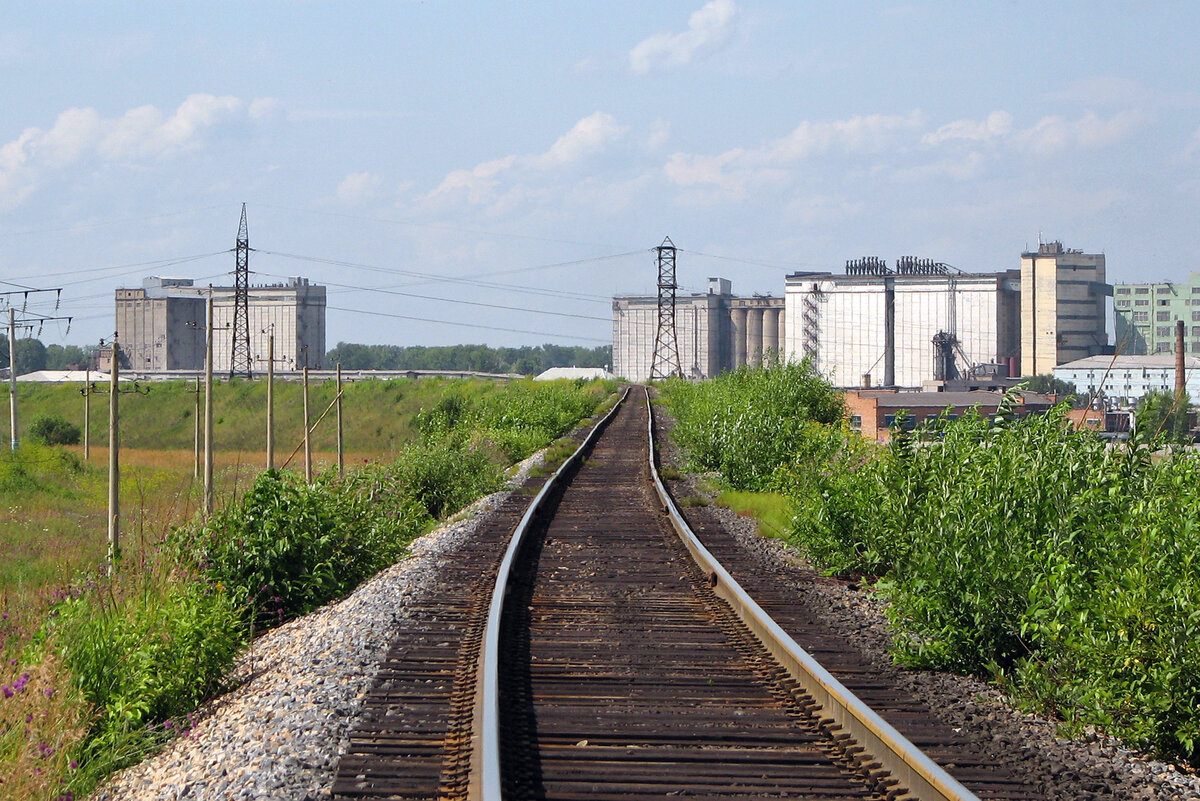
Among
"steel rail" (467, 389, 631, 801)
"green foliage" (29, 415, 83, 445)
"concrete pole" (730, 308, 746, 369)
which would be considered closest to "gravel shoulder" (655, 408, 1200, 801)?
"steel rail" (467, 389, 631, 801)

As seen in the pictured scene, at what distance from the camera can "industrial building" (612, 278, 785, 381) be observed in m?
149

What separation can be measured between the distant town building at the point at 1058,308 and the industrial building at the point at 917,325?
1578 mm

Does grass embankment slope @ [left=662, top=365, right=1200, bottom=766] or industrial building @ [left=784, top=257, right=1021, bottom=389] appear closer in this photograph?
grass embankment slope @ [left=662, top=365, right=1200, bottom=766]

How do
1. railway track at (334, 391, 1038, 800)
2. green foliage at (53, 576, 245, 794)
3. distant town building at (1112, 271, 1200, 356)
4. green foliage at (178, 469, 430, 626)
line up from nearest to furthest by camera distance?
railway track at (334, 391, 1038, 800)
green foliage at (53, 576, 245, 794)
green foliage at (178, 469, 430, 626)
distant town building at (1112, 271, 1200, 356)

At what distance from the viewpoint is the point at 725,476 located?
20.6m

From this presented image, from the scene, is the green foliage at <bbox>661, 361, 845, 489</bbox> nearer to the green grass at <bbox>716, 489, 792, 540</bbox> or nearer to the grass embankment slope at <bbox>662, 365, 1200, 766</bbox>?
the green grass at <bbox>716, 489, 792, 540</bbox>

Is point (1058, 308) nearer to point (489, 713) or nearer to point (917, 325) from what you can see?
A: point (917, 325)

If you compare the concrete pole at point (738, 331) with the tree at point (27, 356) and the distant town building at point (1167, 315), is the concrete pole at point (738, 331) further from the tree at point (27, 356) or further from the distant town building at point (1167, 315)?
the tree at point (27, 356)

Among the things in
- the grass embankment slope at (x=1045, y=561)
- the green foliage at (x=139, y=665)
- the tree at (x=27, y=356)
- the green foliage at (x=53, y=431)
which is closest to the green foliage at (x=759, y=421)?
the grass embankment slope at (x=1045, y=561)

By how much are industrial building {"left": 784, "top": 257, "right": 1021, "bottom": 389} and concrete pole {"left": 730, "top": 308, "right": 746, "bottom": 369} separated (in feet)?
83.9

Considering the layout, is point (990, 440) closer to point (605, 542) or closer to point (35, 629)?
point (605, 542)

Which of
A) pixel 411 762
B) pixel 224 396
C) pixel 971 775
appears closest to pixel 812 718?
pixel 971 775

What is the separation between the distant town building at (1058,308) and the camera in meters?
117

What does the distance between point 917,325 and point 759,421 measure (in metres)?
104
